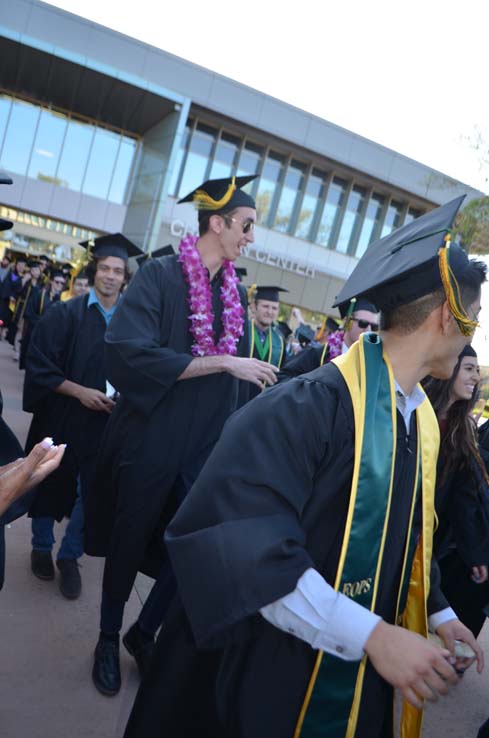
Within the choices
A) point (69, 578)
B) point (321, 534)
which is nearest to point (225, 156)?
point (69, 578)

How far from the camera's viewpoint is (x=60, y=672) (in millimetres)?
2688

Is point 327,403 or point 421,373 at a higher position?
point 421,373

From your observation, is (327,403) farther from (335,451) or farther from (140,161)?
(140,161)

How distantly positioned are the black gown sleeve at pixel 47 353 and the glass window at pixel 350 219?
70.7ft

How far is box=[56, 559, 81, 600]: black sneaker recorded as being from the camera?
339 cm

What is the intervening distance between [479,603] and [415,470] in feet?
8.52

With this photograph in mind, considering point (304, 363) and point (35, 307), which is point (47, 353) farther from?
point (35, 307)

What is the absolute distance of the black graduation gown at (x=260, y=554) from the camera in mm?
1267

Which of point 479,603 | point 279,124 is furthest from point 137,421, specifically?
point 279,124

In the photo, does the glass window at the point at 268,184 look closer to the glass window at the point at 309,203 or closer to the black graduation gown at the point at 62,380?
the glass window at the point at 309,203

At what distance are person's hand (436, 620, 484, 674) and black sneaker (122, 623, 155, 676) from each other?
1.66 m

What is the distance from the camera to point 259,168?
862 inches

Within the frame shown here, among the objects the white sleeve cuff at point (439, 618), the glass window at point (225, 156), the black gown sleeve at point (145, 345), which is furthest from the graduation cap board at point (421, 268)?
the glass window at point (225, 156)

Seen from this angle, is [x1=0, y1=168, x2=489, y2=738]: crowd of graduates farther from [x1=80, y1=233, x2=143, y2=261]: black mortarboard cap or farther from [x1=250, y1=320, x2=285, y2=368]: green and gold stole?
[x1=250, y1=320, x2=285, y2=368]: green and gold stole
